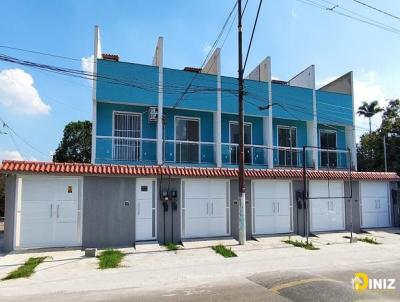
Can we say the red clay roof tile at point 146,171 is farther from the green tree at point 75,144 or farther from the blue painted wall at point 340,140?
the green tree at point 75,144

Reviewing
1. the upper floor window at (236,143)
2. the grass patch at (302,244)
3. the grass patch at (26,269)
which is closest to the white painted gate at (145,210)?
the grass patch at (26,269)

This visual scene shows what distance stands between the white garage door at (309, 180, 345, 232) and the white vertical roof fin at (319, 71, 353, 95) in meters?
6.09

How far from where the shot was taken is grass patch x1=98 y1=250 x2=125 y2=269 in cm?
1113

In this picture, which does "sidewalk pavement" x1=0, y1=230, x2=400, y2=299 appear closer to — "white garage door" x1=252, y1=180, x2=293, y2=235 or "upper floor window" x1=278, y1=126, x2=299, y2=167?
"white garage door" x1=252, y1=180, x2=293, y2=235

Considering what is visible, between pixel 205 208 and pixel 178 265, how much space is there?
5.02 meters

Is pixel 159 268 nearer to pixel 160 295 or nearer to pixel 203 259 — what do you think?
pixel 203 259

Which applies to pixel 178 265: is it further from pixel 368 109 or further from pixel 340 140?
pixel 368 109

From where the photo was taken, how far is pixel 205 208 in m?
16.1

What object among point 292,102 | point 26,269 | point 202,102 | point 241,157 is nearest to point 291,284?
point 241,157

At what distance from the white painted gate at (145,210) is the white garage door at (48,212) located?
2259 mm

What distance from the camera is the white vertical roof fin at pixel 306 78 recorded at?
68.0 ft

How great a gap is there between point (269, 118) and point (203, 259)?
9367 millimetres

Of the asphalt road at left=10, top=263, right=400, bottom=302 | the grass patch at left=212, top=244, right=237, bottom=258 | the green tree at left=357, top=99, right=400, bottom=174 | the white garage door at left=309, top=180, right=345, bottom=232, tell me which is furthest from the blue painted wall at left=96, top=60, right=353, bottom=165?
the asphalt road at left=10, top=263, right=400, bottom=302

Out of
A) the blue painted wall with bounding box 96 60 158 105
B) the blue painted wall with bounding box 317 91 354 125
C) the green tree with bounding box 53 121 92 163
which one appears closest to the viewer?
the blue painted wall with bounding box 96 60 158 105
